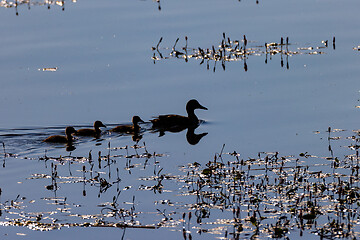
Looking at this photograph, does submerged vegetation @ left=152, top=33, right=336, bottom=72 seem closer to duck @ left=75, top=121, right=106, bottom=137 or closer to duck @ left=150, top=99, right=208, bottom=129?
duck @ left=150, top=99, right=208, bottom=129

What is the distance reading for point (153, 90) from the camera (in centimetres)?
1520

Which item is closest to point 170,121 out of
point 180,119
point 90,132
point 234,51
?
point 180,119

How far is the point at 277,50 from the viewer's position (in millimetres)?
17516

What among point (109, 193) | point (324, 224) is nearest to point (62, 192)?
point (109, 193)

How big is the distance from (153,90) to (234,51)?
3.04 m

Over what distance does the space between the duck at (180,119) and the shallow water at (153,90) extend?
0.82ft

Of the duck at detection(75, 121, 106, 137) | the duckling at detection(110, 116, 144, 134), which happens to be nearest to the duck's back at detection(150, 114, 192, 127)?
the duckling at detection(110, 116, 144, 134)

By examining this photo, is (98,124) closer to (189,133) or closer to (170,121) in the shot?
(170,121)

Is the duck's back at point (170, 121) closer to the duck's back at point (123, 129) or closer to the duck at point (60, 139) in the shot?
the duck's back at point (123, 129)

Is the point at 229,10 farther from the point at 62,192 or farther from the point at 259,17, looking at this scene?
the point at 62,192

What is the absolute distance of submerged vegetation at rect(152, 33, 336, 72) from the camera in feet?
56.6

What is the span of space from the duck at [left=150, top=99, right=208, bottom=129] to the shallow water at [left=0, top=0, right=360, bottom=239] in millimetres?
251

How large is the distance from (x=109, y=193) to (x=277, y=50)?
8.28m

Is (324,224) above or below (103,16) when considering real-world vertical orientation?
below
